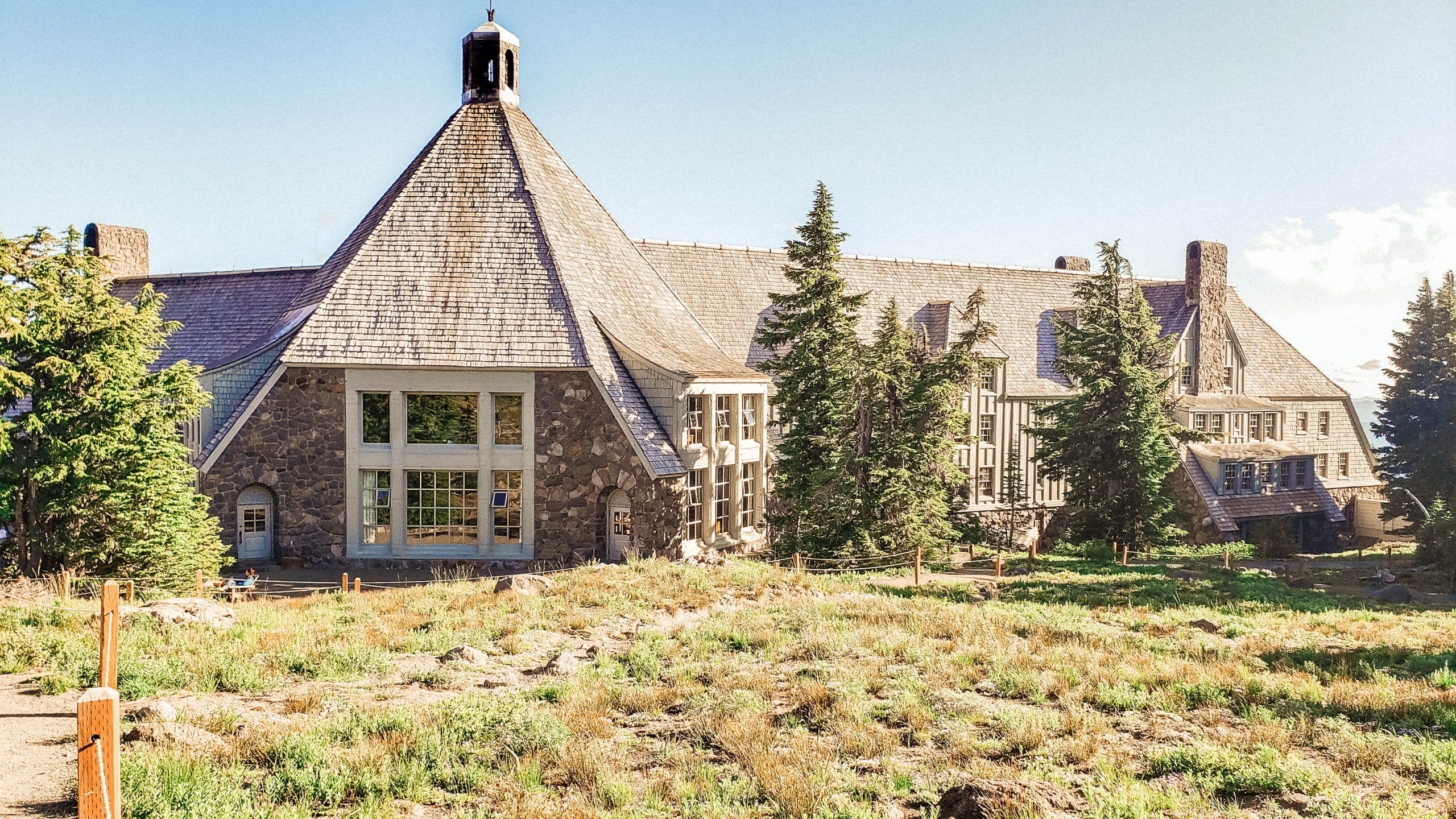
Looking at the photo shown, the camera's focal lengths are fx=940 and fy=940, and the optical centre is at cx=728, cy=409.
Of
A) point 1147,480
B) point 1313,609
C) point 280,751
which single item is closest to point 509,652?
point 280,751

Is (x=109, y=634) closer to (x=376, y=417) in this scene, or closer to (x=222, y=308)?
(x=376, y=417)

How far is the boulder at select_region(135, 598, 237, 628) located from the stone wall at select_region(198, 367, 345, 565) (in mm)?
9670

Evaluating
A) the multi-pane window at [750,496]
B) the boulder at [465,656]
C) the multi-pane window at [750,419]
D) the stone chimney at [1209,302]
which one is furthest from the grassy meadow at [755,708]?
the stone chimney at [1209,302]

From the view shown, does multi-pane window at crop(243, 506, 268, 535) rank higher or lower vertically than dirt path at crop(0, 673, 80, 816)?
higher

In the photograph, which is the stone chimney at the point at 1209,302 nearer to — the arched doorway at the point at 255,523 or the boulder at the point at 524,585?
the boulder at the point at 524,585

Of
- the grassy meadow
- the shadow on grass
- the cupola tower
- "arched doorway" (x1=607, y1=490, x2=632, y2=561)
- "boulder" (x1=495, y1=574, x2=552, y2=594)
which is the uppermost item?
the cupola tower

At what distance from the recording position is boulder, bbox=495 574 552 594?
65.9 ft

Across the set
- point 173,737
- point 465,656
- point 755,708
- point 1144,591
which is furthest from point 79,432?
point 1144,591

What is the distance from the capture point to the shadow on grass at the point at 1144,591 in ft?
74.9

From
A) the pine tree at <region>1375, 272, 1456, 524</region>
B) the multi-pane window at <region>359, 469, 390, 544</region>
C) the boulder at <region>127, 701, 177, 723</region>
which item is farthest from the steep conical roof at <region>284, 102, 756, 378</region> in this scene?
the pine tree at <region>1375, 272, 1456, 524</region>

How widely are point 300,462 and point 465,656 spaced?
586 inches

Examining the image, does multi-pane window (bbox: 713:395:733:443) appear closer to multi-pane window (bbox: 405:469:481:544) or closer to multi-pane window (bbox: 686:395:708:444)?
multi-pane window (bbox: 686:395:708:444)

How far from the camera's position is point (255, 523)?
27328mm

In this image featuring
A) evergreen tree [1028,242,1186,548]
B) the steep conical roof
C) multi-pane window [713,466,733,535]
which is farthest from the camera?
evergreen tree [1028,242,1186,548]
